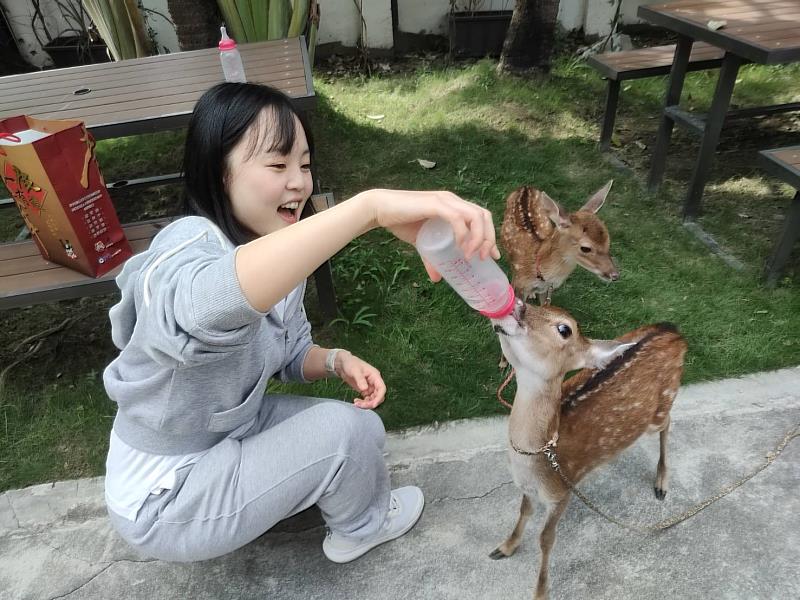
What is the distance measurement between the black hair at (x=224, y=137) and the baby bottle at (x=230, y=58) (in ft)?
4.37

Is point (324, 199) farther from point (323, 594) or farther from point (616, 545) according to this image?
point (616, 545)

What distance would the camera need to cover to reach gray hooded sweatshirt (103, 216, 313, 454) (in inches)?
50.8

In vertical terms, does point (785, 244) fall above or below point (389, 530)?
above

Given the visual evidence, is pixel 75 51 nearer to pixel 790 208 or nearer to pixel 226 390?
pixel 226 390

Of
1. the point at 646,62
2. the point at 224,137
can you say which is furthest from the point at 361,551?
the point at 646,62

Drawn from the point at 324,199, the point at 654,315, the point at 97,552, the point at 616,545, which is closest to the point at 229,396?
the point at 97,552

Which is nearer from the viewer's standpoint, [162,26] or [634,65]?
[634,65]

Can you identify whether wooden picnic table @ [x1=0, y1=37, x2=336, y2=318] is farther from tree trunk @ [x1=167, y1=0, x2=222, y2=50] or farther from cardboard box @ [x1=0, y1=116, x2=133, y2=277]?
tree trunk @ [x1=167, y1=0, x2=222, y2=50]

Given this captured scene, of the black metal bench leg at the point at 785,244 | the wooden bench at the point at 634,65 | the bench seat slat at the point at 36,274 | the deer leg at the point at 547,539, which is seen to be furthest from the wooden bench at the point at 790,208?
the bench seat slat at the point at 36,274

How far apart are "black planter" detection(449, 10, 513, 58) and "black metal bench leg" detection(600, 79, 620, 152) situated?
2.24 metres

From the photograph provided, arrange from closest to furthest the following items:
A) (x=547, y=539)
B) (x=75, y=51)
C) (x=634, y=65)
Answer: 1. (x=547, y=539)
2. (x=634, y=65)
3. (x=75, y=51)

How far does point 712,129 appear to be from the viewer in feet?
13.2

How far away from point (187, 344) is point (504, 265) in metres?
2.92

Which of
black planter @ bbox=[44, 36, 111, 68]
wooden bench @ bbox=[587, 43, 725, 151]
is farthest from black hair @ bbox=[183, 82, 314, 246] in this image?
black planter @ bbox=[44, 36, 111, 68]
